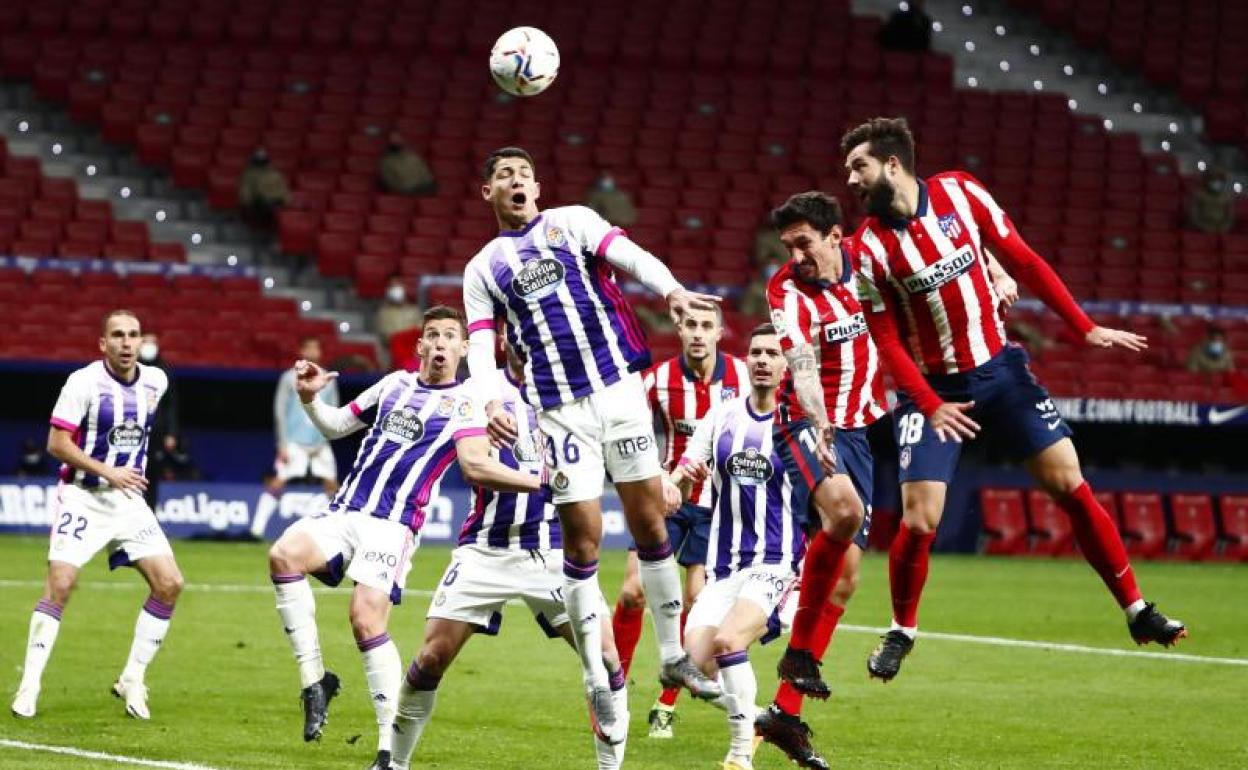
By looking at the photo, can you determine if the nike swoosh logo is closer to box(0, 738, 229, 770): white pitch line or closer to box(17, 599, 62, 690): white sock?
box(17, 599, 62, 690): white sock

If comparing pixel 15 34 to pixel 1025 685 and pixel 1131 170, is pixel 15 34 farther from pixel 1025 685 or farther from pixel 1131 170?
pixel 1025 685

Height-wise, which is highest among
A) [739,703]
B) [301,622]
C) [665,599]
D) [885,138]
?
[885,138]

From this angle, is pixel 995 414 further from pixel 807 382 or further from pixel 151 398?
pixel 151 398

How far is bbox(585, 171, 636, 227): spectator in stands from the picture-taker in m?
26.3

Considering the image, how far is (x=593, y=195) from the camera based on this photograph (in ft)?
86.7

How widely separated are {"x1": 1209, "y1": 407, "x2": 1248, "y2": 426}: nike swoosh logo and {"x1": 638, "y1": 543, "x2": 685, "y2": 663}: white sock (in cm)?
1613

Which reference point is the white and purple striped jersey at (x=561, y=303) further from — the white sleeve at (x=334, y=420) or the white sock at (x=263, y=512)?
the white sock at (x=263, y=512)

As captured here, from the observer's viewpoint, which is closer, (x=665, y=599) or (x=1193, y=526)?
(x=665, y=599)

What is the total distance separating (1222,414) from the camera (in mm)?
23547

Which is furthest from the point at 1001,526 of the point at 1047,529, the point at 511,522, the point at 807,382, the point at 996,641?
the point at 511,522

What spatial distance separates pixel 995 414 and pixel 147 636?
5.15 m

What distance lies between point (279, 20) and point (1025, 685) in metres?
20.1

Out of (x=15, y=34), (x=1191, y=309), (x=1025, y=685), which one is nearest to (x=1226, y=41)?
(x=1191, y=309)

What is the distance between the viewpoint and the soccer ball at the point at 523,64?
9.41 meters
